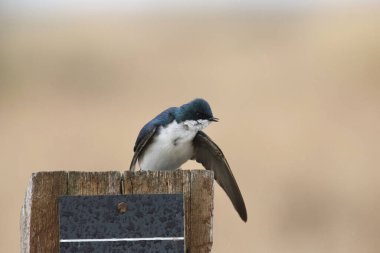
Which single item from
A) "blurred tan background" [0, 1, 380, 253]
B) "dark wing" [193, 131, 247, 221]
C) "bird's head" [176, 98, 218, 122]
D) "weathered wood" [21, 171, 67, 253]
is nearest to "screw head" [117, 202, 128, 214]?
"weathered wood" [21, 171, 67, 253]

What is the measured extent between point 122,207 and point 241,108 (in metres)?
7.62

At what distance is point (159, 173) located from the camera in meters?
2.55

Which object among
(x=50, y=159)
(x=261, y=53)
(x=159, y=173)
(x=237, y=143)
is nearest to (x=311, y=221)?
(x=237, y=143)

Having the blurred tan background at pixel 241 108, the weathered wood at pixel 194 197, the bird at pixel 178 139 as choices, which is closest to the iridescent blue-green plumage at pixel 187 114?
the bird at pixel 178 139

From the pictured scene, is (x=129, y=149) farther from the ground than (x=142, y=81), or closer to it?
closer to it

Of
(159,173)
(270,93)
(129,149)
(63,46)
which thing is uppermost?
(63,46)

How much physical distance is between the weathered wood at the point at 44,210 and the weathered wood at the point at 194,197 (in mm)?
183

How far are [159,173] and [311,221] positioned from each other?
6544 mm

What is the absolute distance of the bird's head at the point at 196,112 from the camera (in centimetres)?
418

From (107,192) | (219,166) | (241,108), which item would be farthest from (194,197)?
(241,108)

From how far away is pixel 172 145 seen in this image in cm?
421

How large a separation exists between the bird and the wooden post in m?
1.47

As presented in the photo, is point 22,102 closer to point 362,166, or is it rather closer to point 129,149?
point 129,149

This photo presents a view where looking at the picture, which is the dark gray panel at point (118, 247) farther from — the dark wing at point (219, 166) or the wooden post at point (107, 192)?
the dark wing at point (219, 166)
